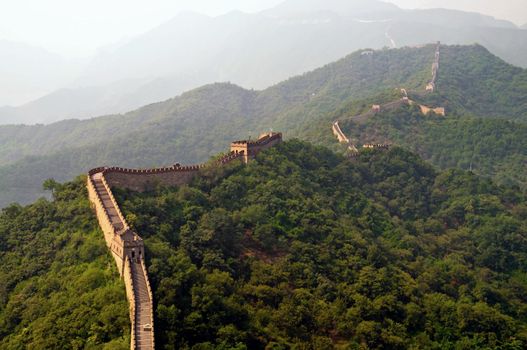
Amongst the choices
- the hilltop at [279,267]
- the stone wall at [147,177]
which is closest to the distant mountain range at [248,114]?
the hilltop at [279,267]

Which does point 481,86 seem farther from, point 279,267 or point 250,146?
point 279,267

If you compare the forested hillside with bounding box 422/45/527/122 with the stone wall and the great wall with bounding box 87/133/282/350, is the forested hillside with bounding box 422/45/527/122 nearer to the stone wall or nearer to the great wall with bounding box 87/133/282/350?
the great wall with bounding box 87/133/282/350

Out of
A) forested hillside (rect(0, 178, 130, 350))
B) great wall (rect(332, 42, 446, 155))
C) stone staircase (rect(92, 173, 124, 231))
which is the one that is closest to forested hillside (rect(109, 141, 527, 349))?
stone staircase (rect(92, 173, 124, 231))

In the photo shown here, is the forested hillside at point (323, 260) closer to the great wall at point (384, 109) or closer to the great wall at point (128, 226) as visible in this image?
the great wall at point (128, 226)

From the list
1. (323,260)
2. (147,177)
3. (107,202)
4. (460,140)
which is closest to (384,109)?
(460,140)

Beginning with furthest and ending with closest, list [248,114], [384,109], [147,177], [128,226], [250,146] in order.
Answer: [248,114] < [384,109] < [250,146] < [147,177] < [128,226]
